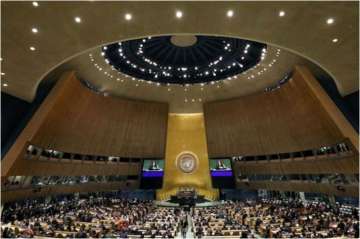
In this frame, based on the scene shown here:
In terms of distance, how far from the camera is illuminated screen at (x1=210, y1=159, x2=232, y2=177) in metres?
32.5

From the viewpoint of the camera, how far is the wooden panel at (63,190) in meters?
19.4

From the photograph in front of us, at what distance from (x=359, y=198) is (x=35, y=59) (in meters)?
25.9

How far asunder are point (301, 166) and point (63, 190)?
80.1 feet

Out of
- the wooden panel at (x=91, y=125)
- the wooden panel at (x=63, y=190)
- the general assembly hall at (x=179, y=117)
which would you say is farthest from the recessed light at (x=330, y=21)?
the wooden panel at (x=63, y=190)

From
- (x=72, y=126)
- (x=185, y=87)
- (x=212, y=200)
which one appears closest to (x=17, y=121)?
(x=72, y=126)

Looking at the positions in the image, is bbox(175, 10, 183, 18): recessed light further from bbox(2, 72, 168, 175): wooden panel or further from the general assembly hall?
bbox(2, 72, 168, 175): wooden panel

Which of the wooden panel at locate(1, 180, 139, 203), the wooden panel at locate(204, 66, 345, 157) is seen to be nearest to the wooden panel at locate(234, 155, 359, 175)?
the wooden panel at locate(204, 66, 345, 157)

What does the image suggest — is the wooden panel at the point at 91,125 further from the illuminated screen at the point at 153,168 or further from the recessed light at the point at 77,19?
the recessed light at the point at 77,19

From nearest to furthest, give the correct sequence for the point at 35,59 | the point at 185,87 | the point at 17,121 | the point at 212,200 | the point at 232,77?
the point at 35,59, the point at 17,121, the point at 232,77, the point at 185,87, the point at 212,200

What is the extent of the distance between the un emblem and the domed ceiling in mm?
14874

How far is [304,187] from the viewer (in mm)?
25531

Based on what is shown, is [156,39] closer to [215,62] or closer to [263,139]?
[215,62]

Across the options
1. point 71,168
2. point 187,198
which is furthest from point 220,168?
point 71,168

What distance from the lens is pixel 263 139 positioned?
1131 inches
